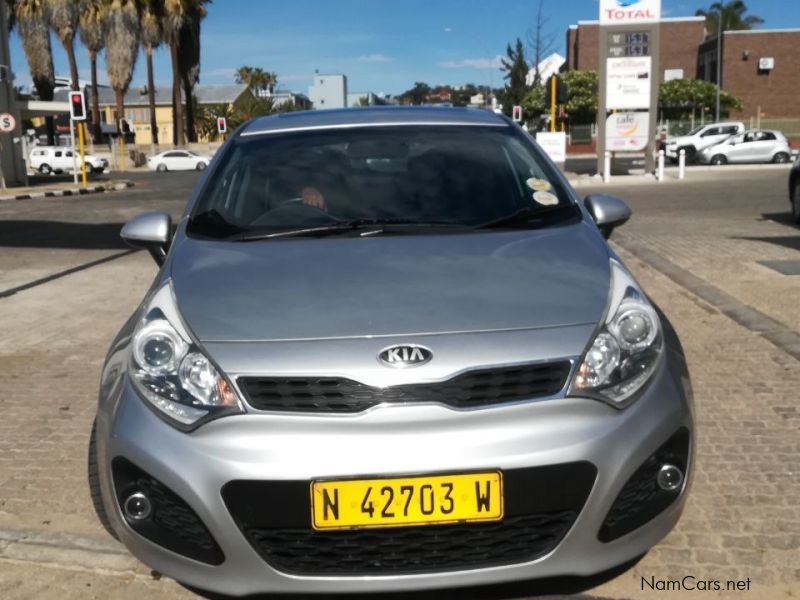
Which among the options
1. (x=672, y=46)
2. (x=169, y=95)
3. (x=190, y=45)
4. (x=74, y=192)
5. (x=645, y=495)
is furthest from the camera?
(x=169, y=95)

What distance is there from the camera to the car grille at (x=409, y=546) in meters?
2.40

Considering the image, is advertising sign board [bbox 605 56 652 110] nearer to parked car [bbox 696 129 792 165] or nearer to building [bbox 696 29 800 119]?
parked car [bbox 696 129 792 165]

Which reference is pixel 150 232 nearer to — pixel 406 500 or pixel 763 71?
pixel 406 500

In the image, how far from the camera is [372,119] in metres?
4.13

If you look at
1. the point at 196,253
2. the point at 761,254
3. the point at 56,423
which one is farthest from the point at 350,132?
the point at 761,254

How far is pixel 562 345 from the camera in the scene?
2.48 meters

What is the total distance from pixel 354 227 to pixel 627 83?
78.9ft

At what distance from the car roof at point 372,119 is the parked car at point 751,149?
3055cm

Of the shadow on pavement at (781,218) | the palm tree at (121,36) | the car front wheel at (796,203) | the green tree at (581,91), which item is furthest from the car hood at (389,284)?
the green tree at (581,91)

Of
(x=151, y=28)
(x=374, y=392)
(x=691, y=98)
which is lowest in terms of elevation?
(x=374, y=392)

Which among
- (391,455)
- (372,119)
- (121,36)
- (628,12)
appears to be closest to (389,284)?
(391,455)

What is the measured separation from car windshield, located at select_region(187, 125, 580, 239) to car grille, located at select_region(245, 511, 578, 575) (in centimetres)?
129

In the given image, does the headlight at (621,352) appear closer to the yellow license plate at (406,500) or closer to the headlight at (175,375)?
the yellow license plate at (406,500)

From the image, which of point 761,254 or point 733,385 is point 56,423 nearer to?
point 733,385
